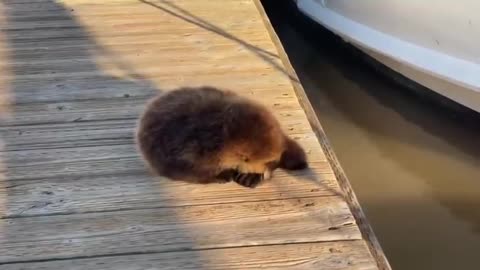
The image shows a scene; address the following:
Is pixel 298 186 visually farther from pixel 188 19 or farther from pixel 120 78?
pixel 188 19

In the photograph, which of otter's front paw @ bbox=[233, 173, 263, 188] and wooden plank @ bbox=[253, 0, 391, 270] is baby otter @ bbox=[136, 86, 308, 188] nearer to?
otter's front paw @ bbox=[233, 173, 263, 188]

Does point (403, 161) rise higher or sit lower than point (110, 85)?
lower

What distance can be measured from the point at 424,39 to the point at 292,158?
1.39 metres

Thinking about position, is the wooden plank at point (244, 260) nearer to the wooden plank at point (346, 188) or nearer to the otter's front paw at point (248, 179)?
the wooden plank at point (346, 188)

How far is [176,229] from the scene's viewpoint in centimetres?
163

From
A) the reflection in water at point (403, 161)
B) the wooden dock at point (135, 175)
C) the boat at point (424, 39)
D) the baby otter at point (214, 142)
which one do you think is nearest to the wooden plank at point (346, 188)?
the wooden dock at point (135, 175)

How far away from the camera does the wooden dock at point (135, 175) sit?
5.12ft

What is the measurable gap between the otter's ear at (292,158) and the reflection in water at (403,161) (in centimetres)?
73

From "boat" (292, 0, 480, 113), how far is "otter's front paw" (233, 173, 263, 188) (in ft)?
4.44

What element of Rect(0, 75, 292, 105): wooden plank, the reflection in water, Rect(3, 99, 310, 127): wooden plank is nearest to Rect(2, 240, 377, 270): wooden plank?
Rect(3, 99, 310, 127): wooden plank

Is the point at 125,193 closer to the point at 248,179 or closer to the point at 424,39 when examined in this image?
the point at 248,179

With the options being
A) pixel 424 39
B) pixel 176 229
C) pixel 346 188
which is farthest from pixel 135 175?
pixel 424 39

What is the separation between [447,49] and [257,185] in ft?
4.69

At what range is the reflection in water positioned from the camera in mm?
2500
